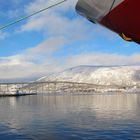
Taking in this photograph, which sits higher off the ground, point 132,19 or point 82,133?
point 132,19

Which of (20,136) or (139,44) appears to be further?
(20,136)

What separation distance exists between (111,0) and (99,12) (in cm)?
78

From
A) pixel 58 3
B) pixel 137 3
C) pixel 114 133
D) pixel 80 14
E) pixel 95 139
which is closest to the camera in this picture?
pixel 137 3

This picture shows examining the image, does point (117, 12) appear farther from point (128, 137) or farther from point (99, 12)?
point (128, 137)

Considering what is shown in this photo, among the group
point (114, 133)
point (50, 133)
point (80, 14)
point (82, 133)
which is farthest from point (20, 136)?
point (80, 14)

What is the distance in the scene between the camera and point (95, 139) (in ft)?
122

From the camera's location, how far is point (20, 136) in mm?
41875

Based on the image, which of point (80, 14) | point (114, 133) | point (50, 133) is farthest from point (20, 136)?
point (80, 14)

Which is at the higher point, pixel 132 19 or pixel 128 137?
pixel 132 19

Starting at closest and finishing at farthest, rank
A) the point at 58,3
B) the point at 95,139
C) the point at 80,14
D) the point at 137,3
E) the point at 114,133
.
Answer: the point at 137,3
the point at 58,3
the point at 80,14
the point at 95,139
the point at 114,133

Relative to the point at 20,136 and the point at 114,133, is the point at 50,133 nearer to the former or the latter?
the point at 20,136

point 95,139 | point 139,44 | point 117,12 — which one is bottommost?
point 95,139

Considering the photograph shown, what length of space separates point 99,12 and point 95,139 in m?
27.5

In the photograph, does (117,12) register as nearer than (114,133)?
Yes
